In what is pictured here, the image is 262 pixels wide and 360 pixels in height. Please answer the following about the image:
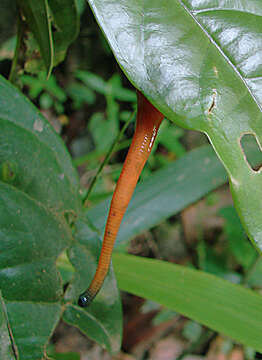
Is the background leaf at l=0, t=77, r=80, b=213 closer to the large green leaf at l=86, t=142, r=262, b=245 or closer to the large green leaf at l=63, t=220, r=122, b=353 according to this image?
the large green leaf at l=63, t=220, r=122, b=353

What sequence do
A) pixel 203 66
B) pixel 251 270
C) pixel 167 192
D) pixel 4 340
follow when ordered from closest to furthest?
1. pixel 203 66
2. pixel 4 340
3. pixel 167 192
4. pixel 251 270

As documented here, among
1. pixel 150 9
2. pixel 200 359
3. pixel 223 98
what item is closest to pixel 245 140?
pixel 223 98

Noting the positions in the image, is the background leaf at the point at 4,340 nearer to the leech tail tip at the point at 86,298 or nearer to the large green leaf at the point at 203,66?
the leech tail tip at the point at 86,298

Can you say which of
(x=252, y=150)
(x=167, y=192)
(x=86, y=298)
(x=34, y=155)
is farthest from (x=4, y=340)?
(x=167, y=192)

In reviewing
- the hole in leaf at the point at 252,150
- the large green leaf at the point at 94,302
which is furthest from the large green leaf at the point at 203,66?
the large green leaf at the point at 94,302

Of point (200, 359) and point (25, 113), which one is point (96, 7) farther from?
point (200, 359)

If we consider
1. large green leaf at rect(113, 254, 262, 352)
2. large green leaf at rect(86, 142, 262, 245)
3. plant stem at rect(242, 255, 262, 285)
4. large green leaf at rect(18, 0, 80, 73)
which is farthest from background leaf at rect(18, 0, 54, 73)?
plant stem at rect(242, 255, 262, 285)

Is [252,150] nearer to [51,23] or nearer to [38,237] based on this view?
[38,237]

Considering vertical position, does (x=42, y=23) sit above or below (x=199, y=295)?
above
